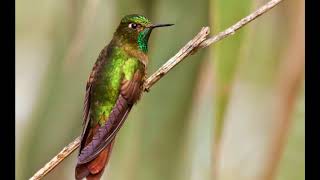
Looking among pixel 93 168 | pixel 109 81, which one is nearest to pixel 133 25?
pixel 109 81

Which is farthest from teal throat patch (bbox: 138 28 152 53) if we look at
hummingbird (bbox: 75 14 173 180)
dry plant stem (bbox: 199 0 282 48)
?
dry plant stem (bbox: 199 0 282 48)

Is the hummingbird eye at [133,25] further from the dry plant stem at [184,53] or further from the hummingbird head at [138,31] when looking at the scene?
the dry plant stem at [184,53]

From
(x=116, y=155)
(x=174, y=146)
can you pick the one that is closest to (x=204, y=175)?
(x=174, y=146)

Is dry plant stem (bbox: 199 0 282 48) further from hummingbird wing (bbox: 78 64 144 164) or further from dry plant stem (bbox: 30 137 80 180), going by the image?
dry plant stem (bbox: 30 137 80 180)

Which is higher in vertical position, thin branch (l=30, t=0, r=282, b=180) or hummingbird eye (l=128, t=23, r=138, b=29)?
hummingbird eye (l=128, t=23, r=138, b=29)

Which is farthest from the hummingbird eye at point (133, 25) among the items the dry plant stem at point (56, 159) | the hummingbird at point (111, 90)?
the dry plant stem at point (56, 159)
